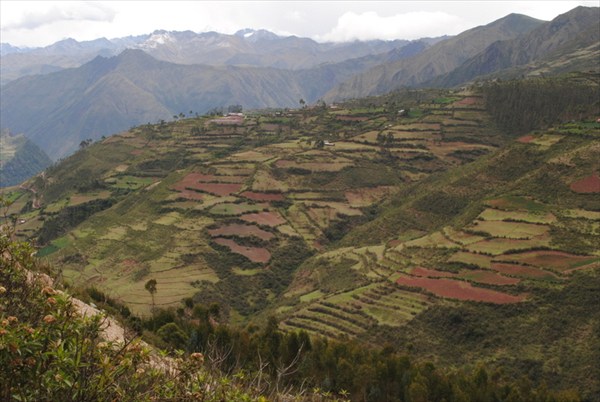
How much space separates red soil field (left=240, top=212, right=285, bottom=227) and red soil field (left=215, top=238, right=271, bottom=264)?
8285 mm

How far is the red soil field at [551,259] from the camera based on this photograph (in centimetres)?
6030

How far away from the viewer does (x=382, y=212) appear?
105188 millimetres

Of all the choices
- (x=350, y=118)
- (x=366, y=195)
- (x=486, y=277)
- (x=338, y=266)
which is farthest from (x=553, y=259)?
(x=350, y=118)

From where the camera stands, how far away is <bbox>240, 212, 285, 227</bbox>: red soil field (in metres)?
97.0

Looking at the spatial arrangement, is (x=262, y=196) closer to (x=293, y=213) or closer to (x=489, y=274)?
(x=293, y=213)

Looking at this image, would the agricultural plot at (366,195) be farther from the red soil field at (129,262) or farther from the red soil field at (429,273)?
the red soil field at (129,262)

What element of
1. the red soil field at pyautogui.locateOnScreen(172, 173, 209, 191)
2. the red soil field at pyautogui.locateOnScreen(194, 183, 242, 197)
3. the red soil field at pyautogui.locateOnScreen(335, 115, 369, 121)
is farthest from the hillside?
the red soil field at pyautogui.locateOnScreen(335, 115, 369, 121)

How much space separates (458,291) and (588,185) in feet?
110

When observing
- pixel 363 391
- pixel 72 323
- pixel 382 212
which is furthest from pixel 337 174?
pixel 72 323

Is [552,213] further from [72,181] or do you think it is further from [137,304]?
[72,181]

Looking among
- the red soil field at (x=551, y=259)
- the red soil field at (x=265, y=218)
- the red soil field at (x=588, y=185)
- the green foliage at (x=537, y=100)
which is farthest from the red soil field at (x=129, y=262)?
the green foliage at (x=537, y=100)

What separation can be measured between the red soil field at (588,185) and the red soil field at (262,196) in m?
57.0

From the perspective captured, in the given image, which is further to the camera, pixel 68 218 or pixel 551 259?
pixel 68 218

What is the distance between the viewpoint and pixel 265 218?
324 ft
